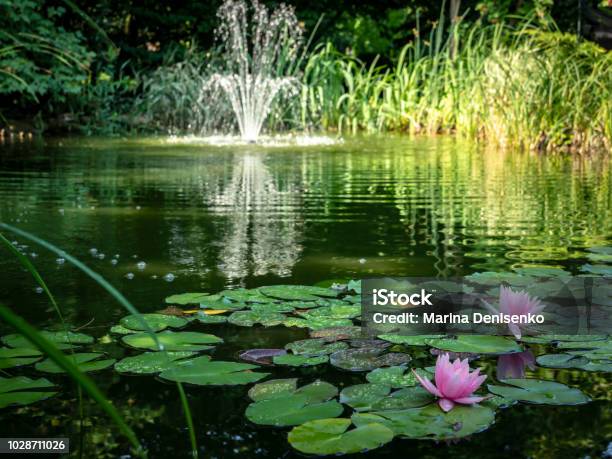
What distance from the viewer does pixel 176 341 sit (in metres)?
2.37

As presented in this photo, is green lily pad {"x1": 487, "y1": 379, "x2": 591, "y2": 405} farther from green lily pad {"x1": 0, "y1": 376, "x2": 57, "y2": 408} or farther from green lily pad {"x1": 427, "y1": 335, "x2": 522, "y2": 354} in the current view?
green lily pad {"x1": 0, "y1": 376, "x2": 57, "y2": 408}

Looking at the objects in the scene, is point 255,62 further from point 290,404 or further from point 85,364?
point 290,404

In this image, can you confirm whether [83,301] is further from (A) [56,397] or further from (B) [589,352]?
(B) [589,352]

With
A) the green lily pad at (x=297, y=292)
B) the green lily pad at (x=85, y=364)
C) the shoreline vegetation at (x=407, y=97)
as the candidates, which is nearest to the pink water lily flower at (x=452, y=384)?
the green lily pad at (x=85, y=364)

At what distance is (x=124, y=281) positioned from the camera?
319cm

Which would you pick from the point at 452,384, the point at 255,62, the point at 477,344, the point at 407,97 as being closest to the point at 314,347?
the point at 477,344

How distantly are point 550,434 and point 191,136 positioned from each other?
30.8 feet

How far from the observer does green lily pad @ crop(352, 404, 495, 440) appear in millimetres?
1757

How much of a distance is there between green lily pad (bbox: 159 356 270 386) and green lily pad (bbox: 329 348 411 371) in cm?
20

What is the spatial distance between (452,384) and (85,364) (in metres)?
0.89

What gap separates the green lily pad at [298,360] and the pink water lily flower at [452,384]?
421 mm

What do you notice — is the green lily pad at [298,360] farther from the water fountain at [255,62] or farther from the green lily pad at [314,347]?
the water fountain at [255,62]

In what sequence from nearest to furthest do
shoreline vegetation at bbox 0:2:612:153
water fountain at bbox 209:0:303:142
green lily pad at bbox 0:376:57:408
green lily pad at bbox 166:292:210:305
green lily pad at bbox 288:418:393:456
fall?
green lily pad at bbox 288:418:393:456 < green lily pad at bbox 0:376:57:408 < green lily pad at bbox 166:292:210:305 < shoreline vegetation at bbox 0:2:612:153 < water fountain at bbox 209:0:303:142

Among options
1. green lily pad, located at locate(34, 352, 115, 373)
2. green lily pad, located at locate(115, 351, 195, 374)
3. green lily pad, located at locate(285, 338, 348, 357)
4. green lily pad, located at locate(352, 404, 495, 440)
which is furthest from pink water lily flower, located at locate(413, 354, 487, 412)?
green lily pad, located at locate(34, 352, 115, 373)
